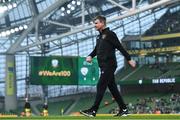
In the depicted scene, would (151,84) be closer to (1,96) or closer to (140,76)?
(140,76)

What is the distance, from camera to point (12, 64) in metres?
56.6

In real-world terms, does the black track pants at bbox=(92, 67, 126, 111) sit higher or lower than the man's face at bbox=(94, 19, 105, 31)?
lower

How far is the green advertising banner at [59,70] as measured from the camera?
168 feet

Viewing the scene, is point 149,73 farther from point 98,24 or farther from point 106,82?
point 98,24

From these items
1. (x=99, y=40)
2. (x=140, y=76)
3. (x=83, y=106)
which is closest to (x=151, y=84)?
(x=140, y=76)

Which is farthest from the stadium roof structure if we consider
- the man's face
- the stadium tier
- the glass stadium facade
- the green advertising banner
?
the man's face

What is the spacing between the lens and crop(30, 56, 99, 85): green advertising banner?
2010 inches

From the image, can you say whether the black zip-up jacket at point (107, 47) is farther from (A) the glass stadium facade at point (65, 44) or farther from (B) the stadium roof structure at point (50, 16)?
(A) the glass stadium facade at point (65, 44)

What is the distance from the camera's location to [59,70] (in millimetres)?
51094

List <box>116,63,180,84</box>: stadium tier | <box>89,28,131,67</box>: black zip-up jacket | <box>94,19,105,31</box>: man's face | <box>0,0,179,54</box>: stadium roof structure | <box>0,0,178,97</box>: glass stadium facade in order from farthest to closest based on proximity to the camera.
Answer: <box>0,0,178,97</box>: glass stadium facade, <box>116,63,180,84</box>: stadium tier, <box>0,0,179,54</box>: stadium roof structure, <box>89,28,131,67</box>: black zip-up jacket, <box>94,19,105,31</box>: man's face

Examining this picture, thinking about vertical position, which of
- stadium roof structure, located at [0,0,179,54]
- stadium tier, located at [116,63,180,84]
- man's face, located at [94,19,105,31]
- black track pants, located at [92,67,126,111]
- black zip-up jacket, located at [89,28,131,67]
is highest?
stadium roof structure, located at [0,0,179,54]

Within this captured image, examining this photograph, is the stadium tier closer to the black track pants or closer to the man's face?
the black track pants

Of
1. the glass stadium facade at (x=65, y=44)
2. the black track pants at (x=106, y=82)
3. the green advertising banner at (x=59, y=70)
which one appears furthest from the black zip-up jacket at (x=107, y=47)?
the glass stadium facade at (x=65, y=44)

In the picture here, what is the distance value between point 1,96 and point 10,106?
269 inches
